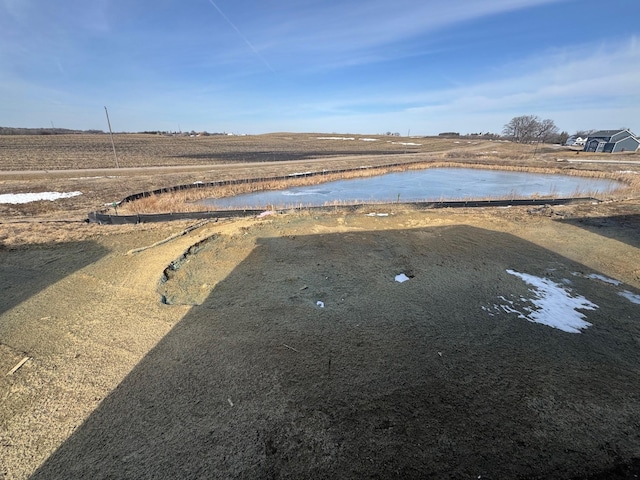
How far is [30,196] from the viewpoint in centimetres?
1244

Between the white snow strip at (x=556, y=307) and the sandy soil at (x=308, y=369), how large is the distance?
0.58ft

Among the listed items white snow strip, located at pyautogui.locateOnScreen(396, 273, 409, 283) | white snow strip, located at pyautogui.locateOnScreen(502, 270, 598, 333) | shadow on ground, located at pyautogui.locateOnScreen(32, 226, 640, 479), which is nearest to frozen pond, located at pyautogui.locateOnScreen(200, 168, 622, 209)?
white snow strip, located at pyautogui.locateOnScreen(396, 273, 409, 283)

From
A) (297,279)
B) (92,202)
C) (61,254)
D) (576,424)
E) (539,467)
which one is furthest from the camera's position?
(92,202)

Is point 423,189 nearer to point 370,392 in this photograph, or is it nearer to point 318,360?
point 318,360

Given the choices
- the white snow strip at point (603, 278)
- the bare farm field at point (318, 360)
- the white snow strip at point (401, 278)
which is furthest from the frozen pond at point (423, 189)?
the white snow strip at point (603, 278)

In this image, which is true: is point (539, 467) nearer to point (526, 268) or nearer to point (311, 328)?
point (311, 328)

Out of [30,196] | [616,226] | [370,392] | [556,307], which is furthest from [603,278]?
[30,196]

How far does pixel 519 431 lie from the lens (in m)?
2.58

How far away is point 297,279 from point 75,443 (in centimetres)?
344

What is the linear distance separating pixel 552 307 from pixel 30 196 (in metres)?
17.4

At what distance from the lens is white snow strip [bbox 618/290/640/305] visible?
187 inches

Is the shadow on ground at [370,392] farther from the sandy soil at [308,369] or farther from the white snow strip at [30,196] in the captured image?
the white snow strip at [30,196]

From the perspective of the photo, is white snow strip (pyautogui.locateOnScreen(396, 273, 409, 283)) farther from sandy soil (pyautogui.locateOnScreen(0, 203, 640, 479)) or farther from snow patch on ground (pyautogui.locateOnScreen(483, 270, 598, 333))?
snow patch on ground (pyautogui.locateOnScreen(483, 270, 598, 333))

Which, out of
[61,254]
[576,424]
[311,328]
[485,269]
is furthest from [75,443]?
[485,269]
